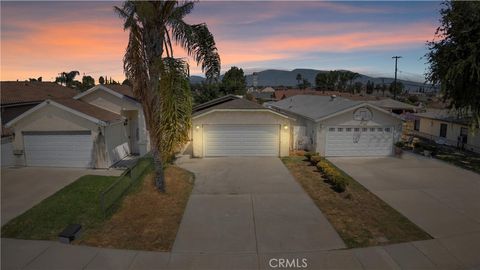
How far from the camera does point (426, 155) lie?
19531 mm

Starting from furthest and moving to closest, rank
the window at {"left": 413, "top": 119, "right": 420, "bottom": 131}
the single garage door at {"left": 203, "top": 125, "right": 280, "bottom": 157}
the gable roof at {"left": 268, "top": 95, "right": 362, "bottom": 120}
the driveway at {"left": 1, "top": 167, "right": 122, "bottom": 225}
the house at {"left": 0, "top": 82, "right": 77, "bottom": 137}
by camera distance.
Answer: the window at {"left": 413, "top": 119, "right": 420, "bottom": 131}
the house at {"left": 0, "top": 82, "right": 77, "bottom": 137}
the gable roof at {"left": 268, "top": 95, "right": 362, "bottom": 120}
the single garage door at {"left": 203, "top": 125, "right": 280, "bottom": 157}
the driveway at {"left": 1, "top": 167, "right": 122, "bottom": 225}

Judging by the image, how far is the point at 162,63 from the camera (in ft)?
36.8

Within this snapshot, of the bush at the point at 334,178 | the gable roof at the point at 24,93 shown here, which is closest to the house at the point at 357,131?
the bush at the point at 334,178

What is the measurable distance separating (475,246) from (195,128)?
14474mm

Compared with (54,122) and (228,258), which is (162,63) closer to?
(228,258)

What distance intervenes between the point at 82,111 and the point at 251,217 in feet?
35.9

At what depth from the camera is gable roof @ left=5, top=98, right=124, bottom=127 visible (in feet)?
50.6

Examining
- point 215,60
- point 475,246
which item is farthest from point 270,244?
point 215,60

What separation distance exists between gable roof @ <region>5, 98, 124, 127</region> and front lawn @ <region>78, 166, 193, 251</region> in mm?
4723

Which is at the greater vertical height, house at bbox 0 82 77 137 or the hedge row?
house at bbox 0 82 77 137

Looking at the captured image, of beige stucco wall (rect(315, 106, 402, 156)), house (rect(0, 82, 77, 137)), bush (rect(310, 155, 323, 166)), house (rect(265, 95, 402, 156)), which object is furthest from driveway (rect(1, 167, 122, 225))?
house (rect(265, 95, 402, 156))

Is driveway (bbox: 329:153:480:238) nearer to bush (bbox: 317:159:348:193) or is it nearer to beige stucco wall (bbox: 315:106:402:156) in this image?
bush (bbox: 317:159:348:193)

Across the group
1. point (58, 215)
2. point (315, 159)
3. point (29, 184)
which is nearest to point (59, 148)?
point (29, 184)

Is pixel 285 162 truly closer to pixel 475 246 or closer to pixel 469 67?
pixel 475 246
